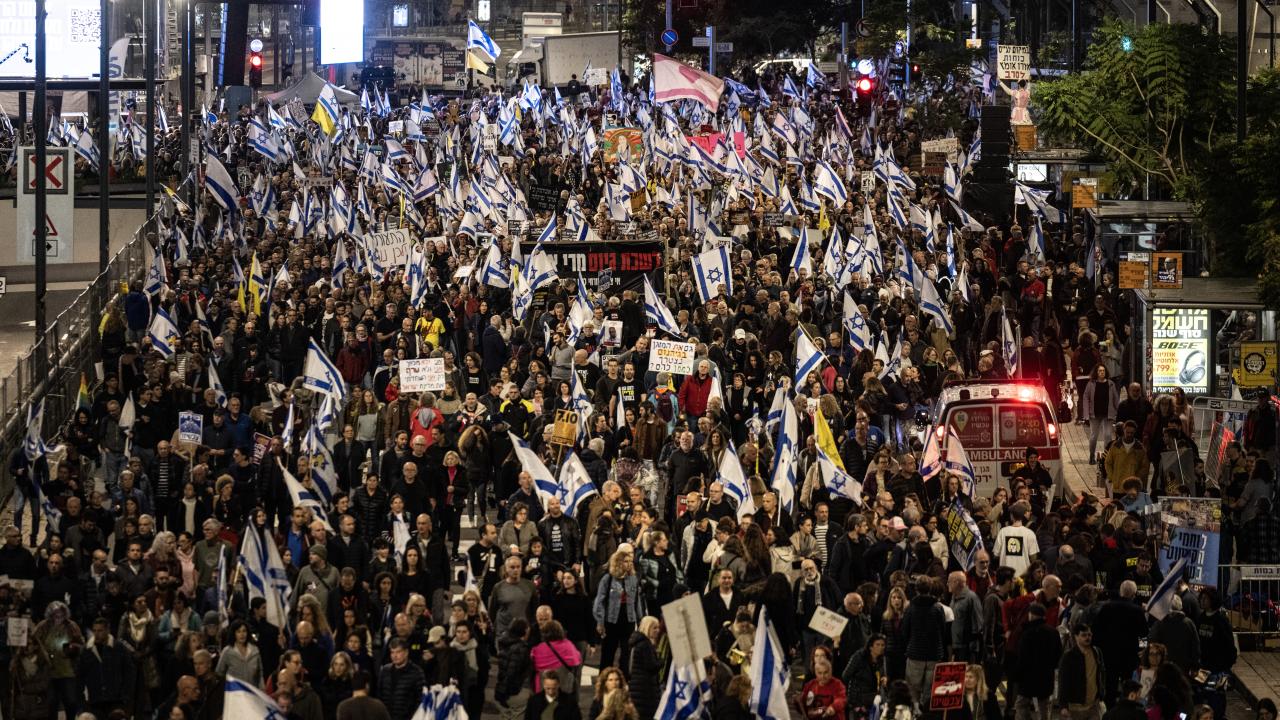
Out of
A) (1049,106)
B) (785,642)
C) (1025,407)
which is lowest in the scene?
(785,642)

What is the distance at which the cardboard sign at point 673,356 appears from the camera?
22938 mm

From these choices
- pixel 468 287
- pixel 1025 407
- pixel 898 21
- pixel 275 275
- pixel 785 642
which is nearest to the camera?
pixel 785 642

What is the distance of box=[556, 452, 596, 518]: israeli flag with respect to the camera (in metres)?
18.5

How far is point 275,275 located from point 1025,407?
13.9 metres

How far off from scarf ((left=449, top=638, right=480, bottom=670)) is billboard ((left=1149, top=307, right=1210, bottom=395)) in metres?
12.3

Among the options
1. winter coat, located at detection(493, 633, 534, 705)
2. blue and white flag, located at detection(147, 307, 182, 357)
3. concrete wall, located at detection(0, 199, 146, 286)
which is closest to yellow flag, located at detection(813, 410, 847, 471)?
winter coat, located at detection(493, 633, 534, 705)

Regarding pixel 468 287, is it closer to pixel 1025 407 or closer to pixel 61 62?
pixel 1025 407

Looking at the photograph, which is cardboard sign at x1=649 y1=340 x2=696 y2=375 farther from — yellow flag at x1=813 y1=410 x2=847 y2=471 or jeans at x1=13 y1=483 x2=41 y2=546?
jeans at x1=13 y1=483 x2=41 y2=546

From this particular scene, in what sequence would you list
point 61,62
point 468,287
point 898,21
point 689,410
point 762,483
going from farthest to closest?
point 898,21 < point 61,62 < point 468,287 < point 689,410 < point 762,483

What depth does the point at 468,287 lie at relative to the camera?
28031 millimetres

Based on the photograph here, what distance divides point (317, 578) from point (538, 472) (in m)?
2.88

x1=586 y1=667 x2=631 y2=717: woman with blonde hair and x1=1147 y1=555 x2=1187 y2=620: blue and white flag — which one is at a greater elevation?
x1=1147 y1=555 x2=1187 y2=620: blue and white flag

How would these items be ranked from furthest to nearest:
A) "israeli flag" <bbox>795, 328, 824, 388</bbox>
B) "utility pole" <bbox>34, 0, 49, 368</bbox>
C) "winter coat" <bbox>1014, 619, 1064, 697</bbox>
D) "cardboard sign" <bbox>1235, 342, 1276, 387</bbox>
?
1. "utility pole" <bbox>34, 0, 49, 368</bbox>
2. "cardboard sign" <bbox>1235, 342, 1276, 387</bbox>
3. "israeli flag" <bbox>795, 328, 824, 388</bbox>
4. "winter coat" <bbox>1014, 619, 1064, 697</bbox>

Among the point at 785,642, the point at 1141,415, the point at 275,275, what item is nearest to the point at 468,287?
the point at 275,275
